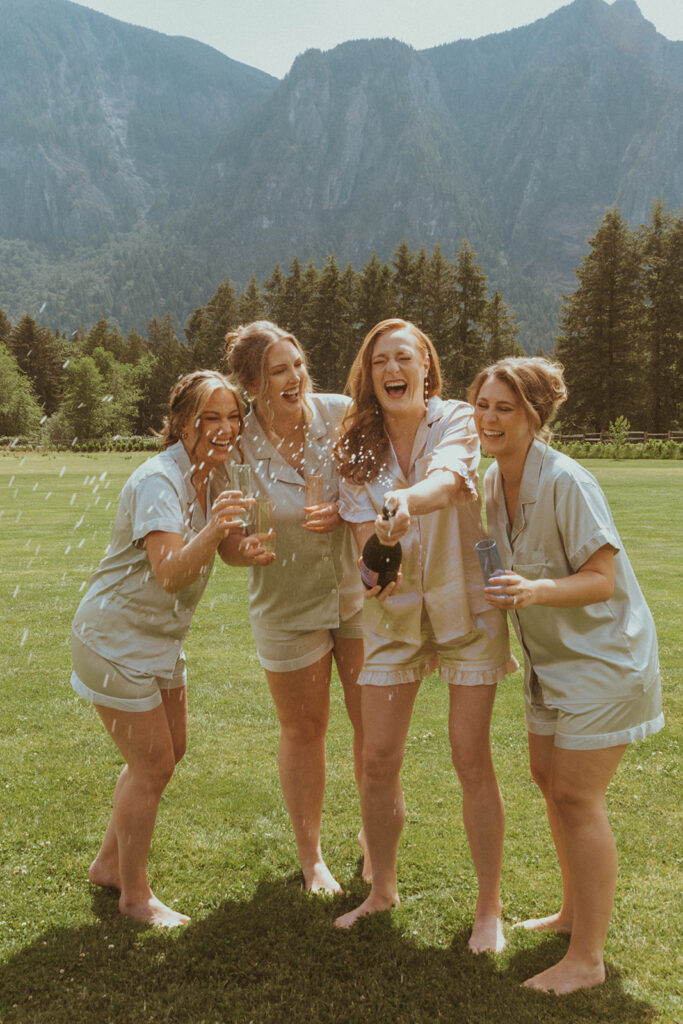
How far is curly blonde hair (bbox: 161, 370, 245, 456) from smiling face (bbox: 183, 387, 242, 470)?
0.7 inches

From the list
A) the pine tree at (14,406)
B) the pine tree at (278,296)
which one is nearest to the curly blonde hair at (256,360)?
the pine tree at (278,296)

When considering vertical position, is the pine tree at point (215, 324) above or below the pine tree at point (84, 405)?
above

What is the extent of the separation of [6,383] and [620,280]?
48.7 m

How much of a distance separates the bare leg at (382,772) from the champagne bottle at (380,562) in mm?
524

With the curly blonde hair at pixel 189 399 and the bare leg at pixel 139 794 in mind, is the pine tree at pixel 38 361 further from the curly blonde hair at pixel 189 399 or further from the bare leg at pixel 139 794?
the bare leg at pixel 139 794

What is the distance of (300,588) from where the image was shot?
4.01 m

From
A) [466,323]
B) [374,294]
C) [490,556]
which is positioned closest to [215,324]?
[374,294]

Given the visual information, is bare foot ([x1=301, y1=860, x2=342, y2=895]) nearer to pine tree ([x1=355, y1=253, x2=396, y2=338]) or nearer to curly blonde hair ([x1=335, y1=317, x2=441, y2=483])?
curly blonde hair ([x1=335, y1=317, x2=441, y2=483])

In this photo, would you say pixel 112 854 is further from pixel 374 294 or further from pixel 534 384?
pixel 374 294

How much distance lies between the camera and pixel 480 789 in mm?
3607

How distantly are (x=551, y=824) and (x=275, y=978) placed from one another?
1387 millimetres

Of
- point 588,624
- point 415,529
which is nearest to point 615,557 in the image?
point 588,624

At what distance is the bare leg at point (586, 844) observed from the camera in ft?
10.8

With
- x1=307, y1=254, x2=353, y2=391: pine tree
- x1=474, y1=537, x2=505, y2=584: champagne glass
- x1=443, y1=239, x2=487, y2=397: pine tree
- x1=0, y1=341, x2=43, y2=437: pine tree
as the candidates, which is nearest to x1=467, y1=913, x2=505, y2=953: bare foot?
x1=474, y1=537, x2=505, y2=584: champagne glass
